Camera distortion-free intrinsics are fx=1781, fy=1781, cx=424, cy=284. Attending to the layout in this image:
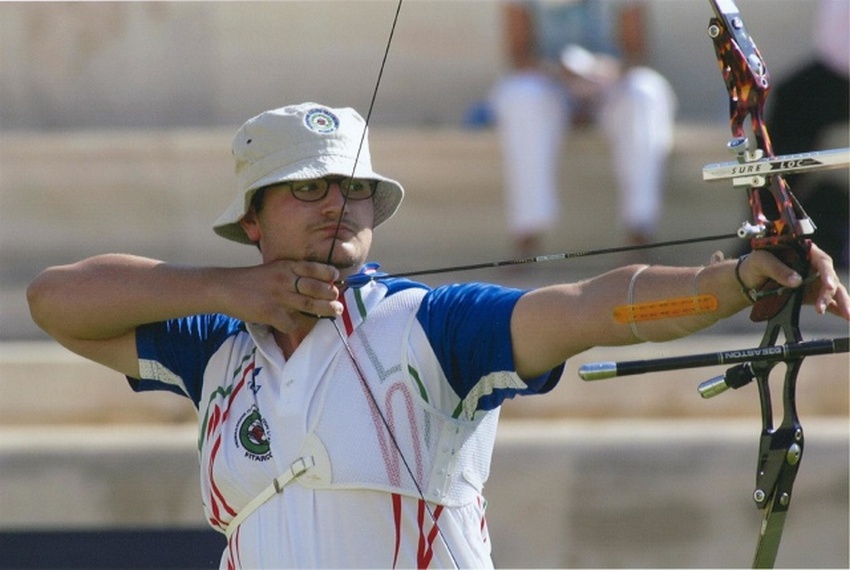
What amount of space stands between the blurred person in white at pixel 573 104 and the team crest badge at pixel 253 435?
407cm

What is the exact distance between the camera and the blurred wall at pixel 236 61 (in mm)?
7988

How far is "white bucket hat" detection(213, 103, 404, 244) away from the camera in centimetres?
270

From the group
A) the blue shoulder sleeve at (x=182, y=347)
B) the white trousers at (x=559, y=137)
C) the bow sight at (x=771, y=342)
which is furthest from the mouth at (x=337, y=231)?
the white trousers at (x=559, y=137)

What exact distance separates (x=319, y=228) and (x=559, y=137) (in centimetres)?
426

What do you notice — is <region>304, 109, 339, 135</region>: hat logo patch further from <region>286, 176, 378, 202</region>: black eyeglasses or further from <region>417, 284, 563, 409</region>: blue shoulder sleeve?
<region>417, 284, 563, 409</region>: blue shoulder sleeve

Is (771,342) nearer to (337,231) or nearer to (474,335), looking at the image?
(474,335)

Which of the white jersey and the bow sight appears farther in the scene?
the white jersey

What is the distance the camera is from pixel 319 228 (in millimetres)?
2693

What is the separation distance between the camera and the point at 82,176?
24.7 feet

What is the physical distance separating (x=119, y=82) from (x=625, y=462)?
3927mm

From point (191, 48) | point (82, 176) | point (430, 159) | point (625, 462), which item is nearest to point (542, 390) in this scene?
point (625, 462)

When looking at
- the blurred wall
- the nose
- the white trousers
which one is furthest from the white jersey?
the blurred wall

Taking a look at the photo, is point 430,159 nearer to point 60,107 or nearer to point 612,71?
point 612,71

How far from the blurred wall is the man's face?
508cm
